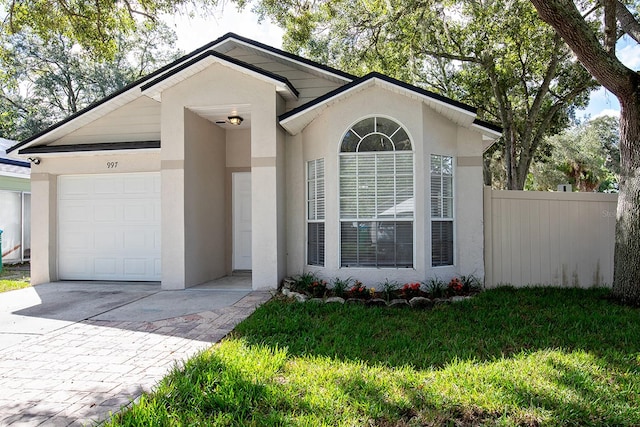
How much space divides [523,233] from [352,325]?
4.45 metres

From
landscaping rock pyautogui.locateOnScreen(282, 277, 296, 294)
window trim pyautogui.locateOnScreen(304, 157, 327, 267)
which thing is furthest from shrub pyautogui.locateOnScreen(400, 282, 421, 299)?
landscaping rock pyautogui.locateOnScreen(282, 277, 296, 294)

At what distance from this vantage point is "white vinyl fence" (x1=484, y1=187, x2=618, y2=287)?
772 centimetres

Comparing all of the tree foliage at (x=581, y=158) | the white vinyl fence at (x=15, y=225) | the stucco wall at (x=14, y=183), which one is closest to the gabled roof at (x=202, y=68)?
the stucco wall at (x=14, y=183)

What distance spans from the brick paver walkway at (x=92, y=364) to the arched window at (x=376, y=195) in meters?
2.54

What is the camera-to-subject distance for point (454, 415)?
3.12 meters

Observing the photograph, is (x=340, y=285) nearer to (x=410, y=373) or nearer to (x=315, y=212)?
(x=315, y=212)

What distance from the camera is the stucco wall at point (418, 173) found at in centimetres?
723

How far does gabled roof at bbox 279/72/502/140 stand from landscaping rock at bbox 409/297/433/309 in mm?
3396

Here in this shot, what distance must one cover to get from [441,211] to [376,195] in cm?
130

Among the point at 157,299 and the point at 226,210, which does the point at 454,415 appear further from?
the point at 226,210

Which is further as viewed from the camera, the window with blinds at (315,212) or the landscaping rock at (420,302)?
the window with blinds at (315,212)

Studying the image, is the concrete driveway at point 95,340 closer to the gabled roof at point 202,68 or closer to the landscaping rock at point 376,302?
the landscaping rock at point 376,302

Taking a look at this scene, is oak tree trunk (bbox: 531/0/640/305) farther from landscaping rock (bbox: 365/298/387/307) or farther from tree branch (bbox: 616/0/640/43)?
landscaping rock (bbox: 365/298/387/307)

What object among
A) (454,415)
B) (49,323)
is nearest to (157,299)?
(49,323)
